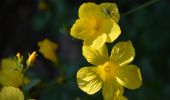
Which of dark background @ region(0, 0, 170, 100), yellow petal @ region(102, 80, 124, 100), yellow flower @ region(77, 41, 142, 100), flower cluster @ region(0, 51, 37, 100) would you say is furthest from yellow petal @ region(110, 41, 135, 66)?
flower cluster @ region(0, 51, 37, 100)

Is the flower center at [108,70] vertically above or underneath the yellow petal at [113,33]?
underneath

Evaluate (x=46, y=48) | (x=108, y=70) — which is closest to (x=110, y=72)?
(x=108, y=70)

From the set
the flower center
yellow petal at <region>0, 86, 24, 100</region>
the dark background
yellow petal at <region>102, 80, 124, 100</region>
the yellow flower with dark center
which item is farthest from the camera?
the dark background

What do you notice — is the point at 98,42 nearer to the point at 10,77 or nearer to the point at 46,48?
the point at 46,48

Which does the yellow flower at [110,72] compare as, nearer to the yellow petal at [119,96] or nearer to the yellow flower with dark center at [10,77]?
the yellow petal at [119,96]

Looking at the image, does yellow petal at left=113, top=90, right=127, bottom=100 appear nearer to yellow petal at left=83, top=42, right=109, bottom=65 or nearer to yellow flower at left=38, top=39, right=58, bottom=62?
yellow petal at left=83, top=42, right=109, bottom=65

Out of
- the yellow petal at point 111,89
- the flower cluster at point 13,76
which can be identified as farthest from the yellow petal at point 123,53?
the flower cluster at point 13,76
